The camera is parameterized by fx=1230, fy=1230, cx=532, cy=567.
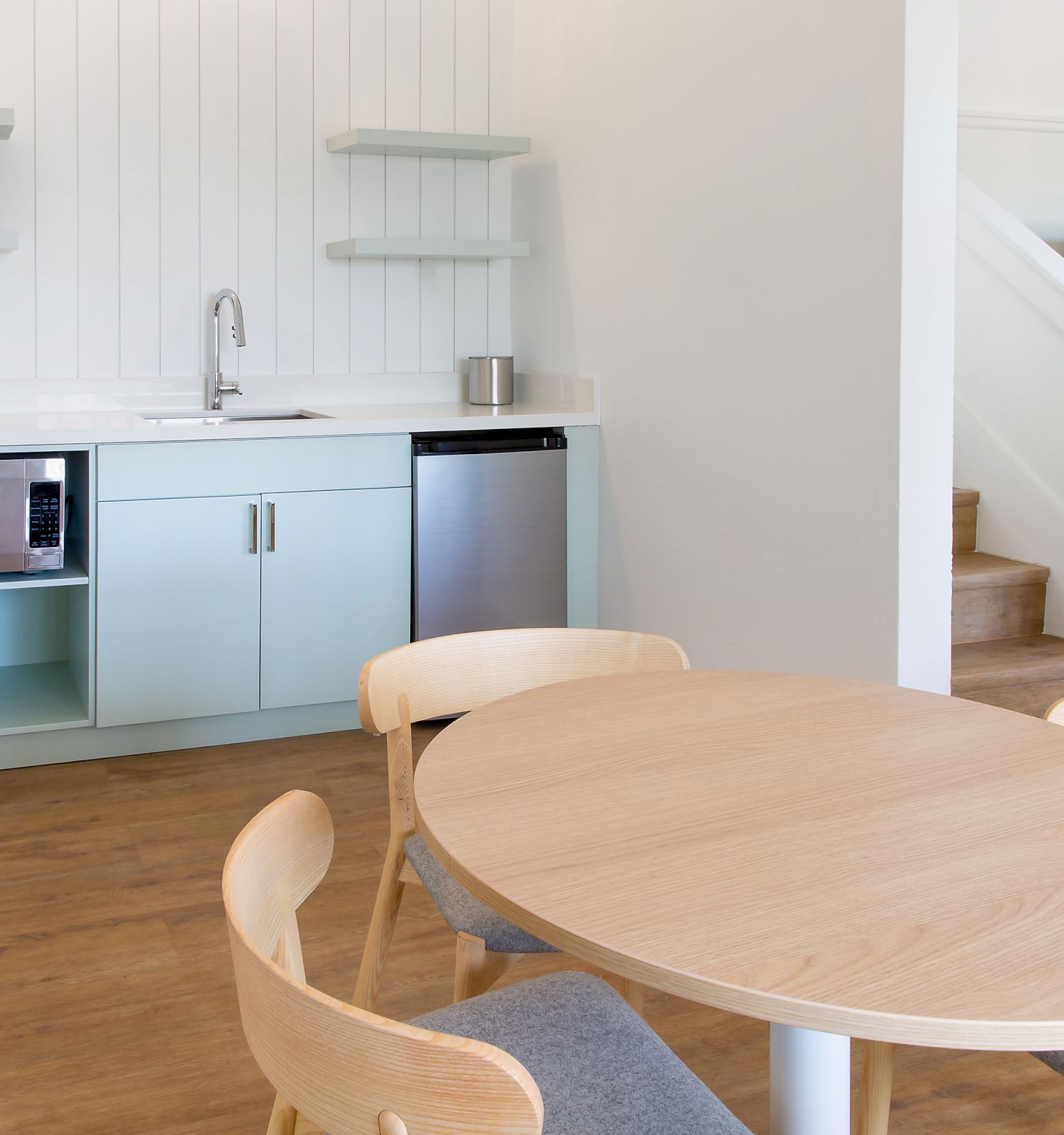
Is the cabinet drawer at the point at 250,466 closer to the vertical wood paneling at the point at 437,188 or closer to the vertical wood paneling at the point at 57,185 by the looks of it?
the vertical wood paneling at the point at 57,185

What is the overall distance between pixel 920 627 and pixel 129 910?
178cm

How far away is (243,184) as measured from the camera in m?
3.99

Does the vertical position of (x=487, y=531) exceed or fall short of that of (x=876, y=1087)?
it exceeds it

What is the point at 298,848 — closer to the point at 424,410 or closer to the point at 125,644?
the point at 125,644

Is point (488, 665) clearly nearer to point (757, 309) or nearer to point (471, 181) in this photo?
point (757, 309)

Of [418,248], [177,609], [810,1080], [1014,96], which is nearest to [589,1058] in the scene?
[810,1080]

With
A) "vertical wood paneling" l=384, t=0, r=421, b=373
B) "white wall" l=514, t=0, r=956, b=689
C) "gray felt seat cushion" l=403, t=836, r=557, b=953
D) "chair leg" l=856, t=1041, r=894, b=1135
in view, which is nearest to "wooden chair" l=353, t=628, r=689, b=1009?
"gray felt seat cushion" l=403, t=836, r=557, b=953

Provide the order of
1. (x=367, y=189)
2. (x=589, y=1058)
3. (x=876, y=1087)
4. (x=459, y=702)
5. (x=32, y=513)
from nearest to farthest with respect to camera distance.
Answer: (x=589, y=1058), (x=876, y=1087), (x=459, y=702), (x=32, y=513), (x=367, y=189)

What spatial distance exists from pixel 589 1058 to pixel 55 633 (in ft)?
10.1

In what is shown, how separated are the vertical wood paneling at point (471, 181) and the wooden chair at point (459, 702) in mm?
2656

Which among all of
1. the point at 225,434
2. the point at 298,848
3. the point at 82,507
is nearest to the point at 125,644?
the point at 82,507

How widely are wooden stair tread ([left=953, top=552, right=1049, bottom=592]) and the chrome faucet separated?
2.27 m

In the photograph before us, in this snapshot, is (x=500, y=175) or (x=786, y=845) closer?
(x=786, y=845)

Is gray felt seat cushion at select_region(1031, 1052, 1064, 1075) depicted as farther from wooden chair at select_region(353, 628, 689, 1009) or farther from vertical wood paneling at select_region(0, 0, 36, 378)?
vertical wood paneling at select_region(0, 0, 36, 378)
